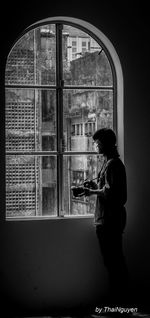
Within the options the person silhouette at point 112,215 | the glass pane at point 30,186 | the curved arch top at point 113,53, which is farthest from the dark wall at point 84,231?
the person silhouette at point 112,215

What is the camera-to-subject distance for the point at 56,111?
5.30 metres

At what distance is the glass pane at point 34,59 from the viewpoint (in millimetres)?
5215

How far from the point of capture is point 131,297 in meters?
5.09

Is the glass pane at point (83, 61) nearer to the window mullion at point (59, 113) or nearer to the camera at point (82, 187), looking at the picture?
the window mullion at point (59, 113)

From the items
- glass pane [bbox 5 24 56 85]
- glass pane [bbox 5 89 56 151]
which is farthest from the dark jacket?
glass pane [bbox 5 24 56 85]

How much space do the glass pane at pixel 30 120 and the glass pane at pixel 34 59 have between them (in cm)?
12

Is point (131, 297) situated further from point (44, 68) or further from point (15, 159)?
point (44, 68)

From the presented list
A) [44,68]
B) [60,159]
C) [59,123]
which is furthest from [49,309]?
[44,68]

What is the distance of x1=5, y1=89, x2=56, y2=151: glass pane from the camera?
5.20 m

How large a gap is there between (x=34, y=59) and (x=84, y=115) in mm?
728

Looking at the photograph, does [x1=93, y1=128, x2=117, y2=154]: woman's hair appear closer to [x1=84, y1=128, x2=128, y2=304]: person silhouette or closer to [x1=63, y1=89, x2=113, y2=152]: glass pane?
[x1=84, y1=128, x2=128, y2=304]: person silhouette

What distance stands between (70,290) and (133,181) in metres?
1.19

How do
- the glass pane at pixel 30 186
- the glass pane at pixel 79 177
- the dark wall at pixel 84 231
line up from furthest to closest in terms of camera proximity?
the glass pane at pixel 79 177 → the glass pane at pixel 30 186 → the dark wall at pixel 84 231

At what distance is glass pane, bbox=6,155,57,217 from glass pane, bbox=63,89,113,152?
11.7 inches
